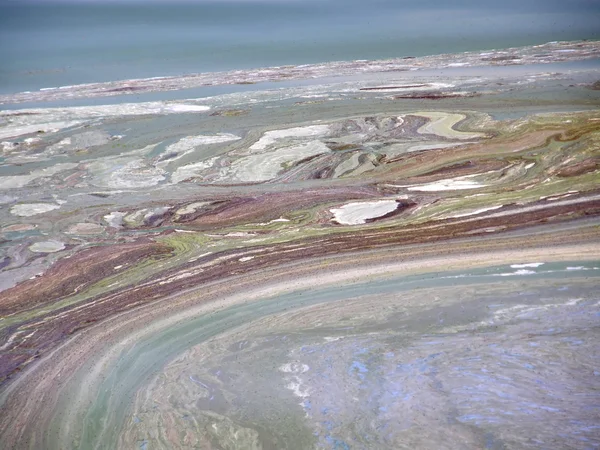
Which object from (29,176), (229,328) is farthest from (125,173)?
(229,328)

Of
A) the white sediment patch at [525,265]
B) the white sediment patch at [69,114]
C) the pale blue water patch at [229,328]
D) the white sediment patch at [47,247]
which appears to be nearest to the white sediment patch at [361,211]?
the pale blue water patch at [229,328]

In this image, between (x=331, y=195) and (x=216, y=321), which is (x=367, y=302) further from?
(x=331, y=195)

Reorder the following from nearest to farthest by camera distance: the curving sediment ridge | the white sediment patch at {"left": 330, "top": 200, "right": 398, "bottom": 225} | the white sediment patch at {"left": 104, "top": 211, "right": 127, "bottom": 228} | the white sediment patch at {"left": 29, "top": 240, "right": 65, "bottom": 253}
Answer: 1. the curving sediment ridge
2. the white sediment patch at {"left": 29, "top": 240, "right": 65, "bottom": 253}
3. the white sediment patch at {"left": 330, "top": 200, "right": 398, "bottom": 225}
4. the white sediment patch at {"left": 104, "top": 211, "right": 127, "bottom": 228}

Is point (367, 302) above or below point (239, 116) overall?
below

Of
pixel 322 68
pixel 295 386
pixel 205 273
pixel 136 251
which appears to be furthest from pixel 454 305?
pixel 322 68

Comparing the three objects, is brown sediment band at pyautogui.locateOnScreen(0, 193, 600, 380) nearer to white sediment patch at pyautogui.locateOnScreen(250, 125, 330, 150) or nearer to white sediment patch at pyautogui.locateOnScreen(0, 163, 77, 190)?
white sediment patch at pyautogui.locateOnScreen(0, 163, 77, 190)

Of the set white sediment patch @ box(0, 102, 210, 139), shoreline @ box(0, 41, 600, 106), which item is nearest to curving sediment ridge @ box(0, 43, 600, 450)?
white sediment patch @ box(0, 102, 210, 139)
